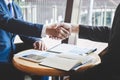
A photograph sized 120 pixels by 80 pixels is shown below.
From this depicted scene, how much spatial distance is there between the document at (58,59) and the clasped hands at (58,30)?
0.56 ft

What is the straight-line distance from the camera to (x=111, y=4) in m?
2.48

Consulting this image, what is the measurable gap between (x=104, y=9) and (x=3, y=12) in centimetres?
133

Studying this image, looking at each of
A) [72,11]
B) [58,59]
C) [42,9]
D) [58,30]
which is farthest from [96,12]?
[58,59]

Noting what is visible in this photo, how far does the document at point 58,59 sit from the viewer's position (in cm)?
138

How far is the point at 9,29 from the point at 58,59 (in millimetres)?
518

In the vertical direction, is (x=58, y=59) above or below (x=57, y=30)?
below

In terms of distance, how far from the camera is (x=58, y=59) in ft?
4.91

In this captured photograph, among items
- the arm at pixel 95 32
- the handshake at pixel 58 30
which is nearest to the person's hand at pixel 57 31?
the handshake at pixel 58 30

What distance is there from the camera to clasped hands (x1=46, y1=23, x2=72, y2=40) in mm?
1687

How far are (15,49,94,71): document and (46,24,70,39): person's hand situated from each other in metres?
0.17

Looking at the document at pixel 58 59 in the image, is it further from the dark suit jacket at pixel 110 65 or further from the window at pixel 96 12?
the window at pixel 96 12

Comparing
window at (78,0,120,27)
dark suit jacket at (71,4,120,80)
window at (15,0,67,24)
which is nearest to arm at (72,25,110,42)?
dark suit jacket at (71,4,120,80)

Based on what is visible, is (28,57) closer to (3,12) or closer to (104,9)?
(3,12)

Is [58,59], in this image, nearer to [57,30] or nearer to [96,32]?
[57,30]
